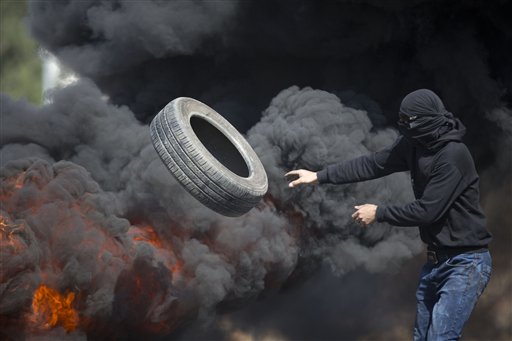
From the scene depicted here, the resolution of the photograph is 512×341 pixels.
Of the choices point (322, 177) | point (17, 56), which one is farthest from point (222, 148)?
point (17, 56)

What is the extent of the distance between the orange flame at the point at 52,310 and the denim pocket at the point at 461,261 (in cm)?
378

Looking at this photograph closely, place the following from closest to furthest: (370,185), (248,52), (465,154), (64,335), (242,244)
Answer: (465,154), (64,335), (242,244), (370,185), (248,52)

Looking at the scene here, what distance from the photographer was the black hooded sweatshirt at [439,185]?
4.72 metres

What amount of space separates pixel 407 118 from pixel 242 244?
3712 millimetres

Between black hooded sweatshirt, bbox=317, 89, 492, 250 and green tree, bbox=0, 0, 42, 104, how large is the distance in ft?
71.0

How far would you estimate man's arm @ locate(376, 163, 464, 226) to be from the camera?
4.70 m

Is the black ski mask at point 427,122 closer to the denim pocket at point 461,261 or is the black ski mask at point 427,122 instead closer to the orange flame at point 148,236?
the denim pocket at point 461,261

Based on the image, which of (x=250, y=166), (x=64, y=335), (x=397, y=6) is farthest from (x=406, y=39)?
(x=64, y=335)

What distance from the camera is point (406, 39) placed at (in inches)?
362

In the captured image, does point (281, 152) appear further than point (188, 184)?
Yes

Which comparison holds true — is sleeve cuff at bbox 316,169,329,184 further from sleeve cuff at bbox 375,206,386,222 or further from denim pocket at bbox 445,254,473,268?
denim pocket at bbox 445,254,473,268

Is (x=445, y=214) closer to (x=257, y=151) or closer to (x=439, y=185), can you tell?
(x=439, y=185)

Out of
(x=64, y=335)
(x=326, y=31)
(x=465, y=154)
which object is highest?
(x=465, y=154)

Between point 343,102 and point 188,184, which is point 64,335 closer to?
point 188,184
